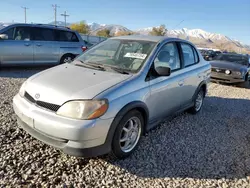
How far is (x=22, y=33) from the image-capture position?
8039 mm

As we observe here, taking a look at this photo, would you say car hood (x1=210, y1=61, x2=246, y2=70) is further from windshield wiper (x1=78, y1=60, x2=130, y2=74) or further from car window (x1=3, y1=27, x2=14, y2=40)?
car window (x1=3, y1=27, x2=14, y2=40)

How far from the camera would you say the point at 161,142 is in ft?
12.0

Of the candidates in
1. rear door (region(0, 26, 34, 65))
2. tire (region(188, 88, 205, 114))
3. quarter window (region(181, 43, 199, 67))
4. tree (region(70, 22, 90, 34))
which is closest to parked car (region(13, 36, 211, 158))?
quarter window (region(181, 43, 199, 67))

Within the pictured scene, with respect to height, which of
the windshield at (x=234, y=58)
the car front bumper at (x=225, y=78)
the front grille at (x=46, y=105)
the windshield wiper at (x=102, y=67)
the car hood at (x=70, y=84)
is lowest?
the car front bumper at (x=225, y=78)

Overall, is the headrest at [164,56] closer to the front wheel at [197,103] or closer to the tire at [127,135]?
the tire at [127,135]

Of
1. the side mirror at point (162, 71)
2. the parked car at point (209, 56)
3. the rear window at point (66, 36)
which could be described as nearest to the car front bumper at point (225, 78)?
the parked car at point (209, 56)

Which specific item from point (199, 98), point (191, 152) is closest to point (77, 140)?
point (191, 152)

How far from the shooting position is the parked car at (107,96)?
2.50 m

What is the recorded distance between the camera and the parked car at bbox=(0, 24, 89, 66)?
773 cm

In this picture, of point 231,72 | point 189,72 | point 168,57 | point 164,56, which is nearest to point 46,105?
point 164,56

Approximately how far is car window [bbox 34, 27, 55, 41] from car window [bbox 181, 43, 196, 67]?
5959 millimetres

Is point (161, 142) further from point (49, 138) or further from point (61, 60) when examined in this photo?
point (61, 60)

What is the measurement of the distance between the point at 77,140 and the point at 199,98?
3685 mm

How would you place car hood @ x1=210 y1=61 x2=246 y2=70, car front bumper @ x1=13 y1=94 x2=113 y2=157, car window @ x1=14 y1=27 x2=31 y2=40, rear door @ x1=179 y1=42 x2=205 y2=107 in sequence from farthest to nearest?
car hood @ x1=210 y1=61 x2=246 y2=70
car window @ x1=14 y1=27 x2=31 y2=40
rear door @ x1=179 y1=42 x2=205 y2=107
car front bumper @ x1=13 y1=94 x2=113 y2=157
